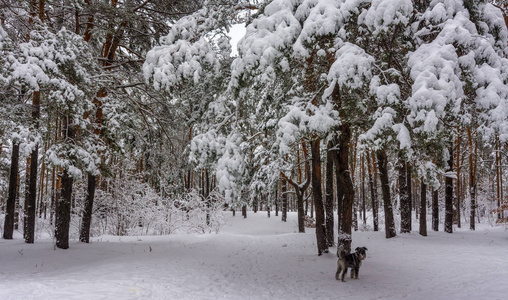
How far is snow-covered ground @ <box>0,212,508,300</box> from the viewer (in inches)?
236

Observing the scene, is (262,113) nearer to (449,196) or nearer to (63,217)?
(63,217)

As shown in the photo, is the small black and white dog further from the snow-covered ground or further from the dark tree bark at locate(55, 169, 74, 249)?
the dark tree bark at locate(55, 169, 74, 249)

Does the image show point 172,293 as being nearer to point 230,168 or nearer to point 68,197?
point 230,168

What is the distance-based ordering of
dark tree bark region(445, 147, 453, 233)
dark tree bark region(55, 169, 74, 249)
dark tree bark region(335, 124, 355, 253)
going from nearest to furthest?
1. dark tree bark region(335, 124, 355, 253)
2. dark tree bark region(55, 169, 74, 249)
3. dark tree bark region(445, 147, 453, 233)

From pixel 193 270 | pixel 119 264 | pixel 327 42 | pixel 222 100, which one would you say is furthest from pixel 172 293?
pixel 327 42

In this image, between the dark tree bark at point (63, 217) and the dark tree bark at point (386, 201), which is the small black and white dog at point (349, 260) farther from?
the dark tree bark at point (63, 217)

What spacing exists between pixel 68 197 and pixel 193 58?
259 inches

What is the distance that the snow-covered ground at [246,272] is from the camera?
5988mm

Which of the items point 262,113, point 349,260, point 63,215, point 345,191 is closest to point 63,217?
point 63,215

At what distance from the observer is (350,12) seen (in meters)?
5.02

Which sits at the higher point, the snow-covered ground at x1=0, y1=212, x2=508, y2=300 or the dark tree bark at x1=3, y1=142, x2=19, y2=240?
the dark tree bark at x1=3, y1=142, x2=19, y2=240

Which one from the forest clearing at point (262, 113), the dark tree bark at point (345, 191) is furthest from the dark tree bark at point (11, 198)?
the dark tree bark at point (345, 191)

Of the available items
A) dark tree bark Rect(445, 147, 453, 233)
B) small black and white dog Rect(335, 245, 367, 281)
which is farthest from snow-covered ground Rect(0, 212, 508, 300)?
dark tree bark Rect(445, 147, 453, 233)

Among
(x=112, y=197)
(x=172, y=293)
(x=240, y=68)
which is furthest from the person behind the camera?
(x=112, y=197)
